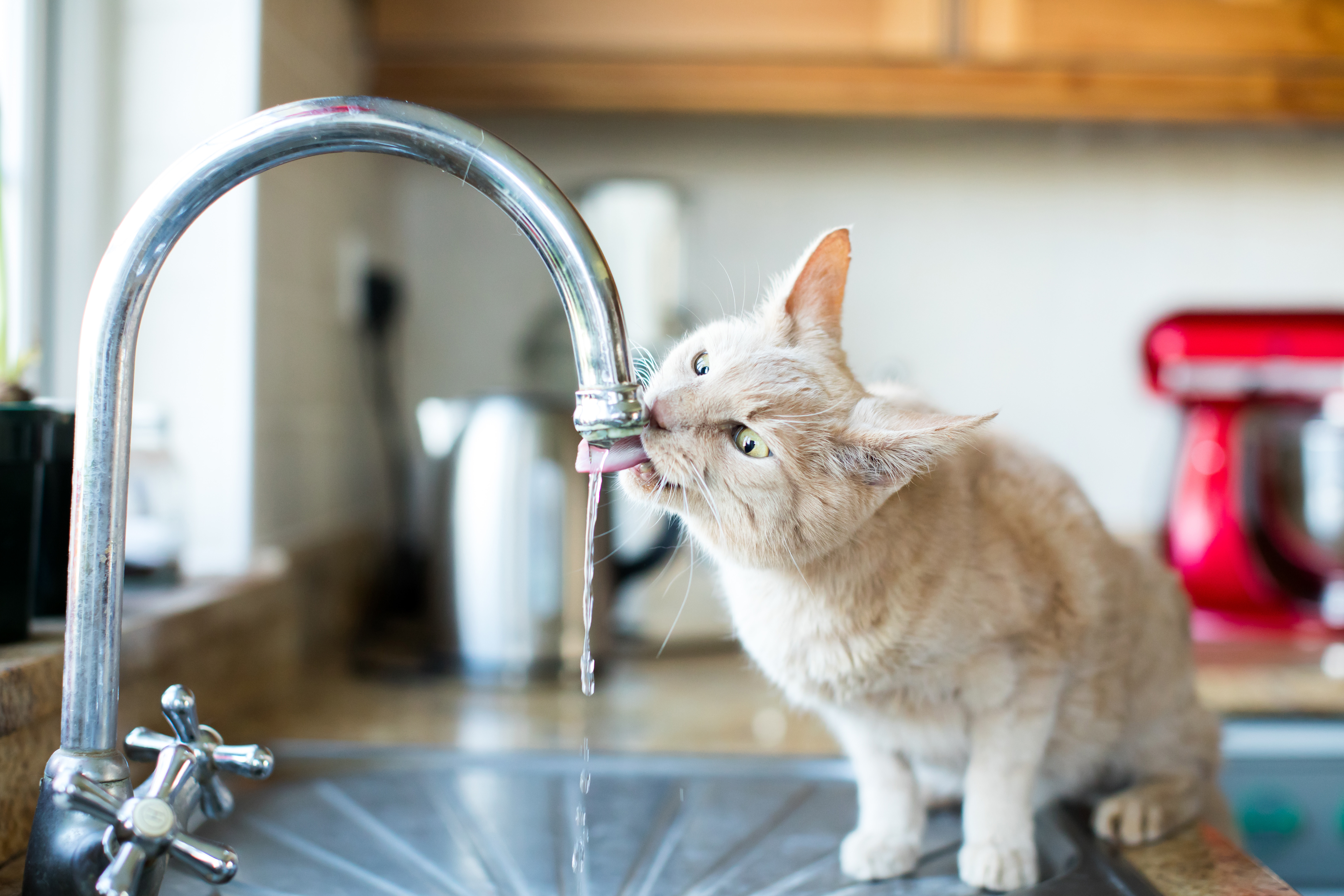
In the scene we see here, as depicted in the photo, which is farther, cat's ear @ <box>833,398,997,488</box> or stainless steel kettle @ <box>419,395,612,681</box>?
stainless steel kettle @ <box>419,395,612,681</box>

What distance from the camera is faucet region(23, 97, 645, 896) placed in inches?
22.4

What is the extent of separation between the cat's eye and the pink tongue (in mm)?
60

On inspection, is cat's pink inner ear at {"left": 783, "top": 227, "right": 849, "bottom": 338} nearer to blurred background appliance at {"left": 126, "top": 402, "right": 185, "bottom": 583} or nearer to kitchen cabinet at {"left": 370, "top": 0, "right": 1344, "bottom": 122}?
blurred background appliance at {"left": 126, "top": 402, "right": 185, "bottom": 583}

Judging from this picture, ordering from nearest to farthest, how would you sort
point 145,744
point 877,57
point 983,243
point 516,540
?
point 145,744 → point 516,540 → point 877,57 → point 983,243

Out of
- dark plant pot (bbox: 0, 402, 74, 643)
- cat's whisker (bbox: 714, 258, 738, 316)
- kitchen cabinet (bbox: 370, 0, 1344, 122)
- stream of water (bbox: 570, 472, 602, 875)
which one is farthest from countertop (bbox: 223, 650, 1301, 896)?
kitchen cabinet (bbox: 370, 0, 1344, 122)

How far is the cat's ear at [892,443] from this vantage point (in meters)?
0.63

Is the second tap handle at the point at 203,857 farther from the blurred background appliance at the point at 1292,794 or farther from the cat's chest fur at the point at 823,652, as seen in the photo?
the blurred background appliance at the point at 1292,794

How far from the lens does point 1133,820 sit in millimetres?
830

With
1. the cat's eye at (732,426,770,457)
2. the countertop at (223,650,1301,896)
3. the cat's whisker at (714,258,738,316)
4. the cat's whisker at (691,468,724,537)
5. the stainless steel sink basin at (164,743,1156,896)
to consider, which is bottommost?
the stainless steel sink basin at (164,743,1156,896)

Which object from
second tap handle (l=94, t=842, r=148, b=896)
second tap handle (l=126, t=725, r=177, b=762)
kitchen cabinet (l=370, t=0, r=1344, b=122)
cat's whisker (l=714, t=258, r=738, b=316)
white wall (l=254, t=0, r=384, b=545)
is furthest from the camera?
cat's whisker (l=714, t=258, r=738, b=316)

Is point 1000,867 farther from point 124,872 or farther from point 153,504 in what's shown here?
point 153,504

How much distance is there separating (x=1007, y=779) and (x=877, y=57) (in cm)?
114

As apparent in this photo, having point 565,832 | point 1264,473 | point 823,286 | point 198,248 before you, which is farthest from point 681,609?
point 1264,473

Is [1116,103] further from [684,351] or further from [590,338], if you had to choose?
[590,338]
